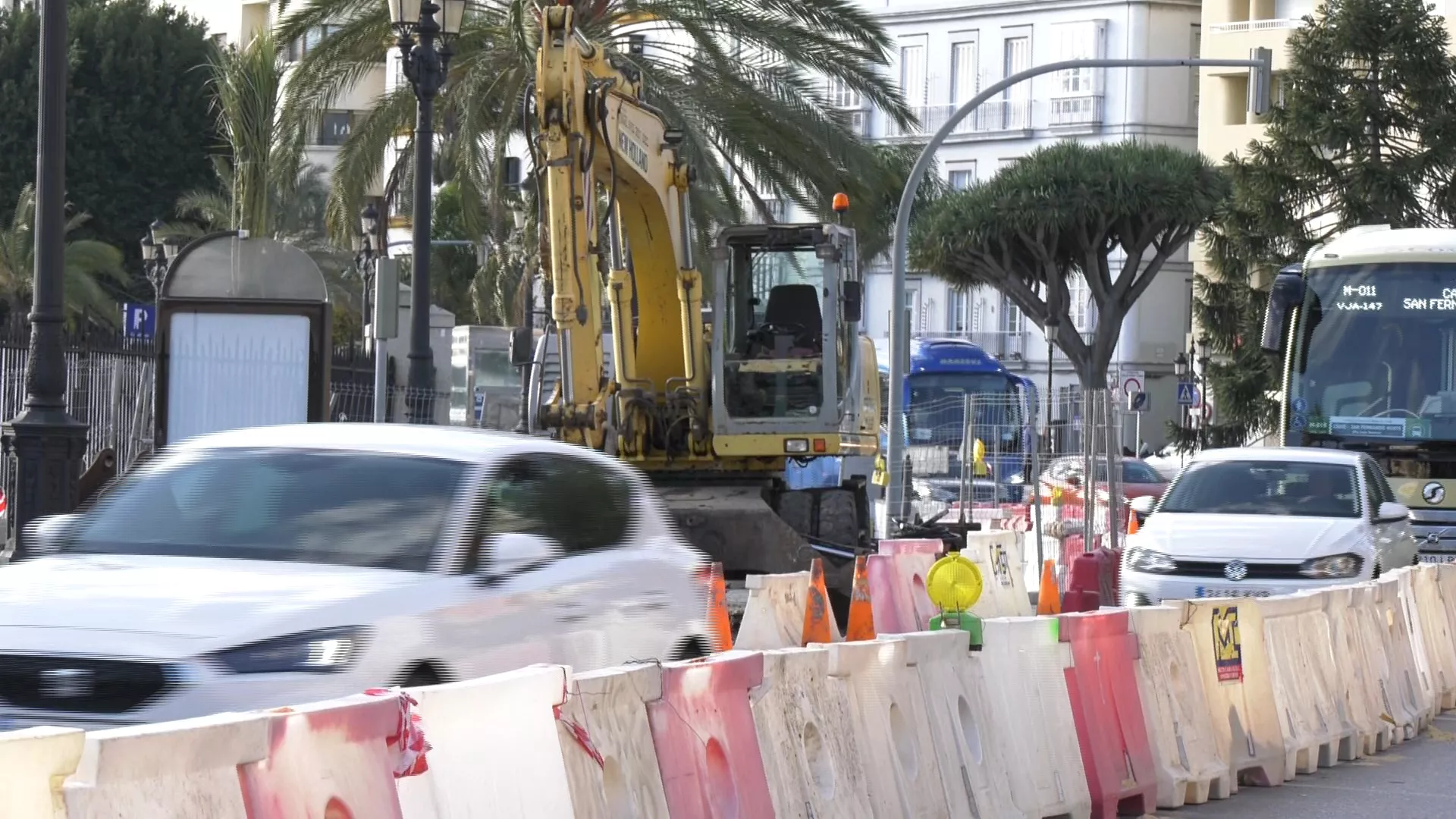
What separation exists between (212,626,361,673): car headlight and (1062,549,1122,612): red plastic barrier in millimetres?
12149

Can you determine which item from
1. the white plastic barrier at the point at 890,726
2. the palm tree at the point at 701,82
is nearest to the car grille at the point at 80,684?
the white plastic barrier at the point at 890,726

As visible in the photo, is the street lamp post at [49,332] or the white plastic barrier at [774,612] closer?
the white plastic barrier at [774,612]

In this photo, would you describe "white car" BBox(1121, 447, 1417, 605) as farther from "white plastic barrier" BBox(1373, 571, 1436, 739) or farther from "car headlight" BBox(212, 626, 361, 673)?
"car headlight" BBox(212, 626, 361, 673)

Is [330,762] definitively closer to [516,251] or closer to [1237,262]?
[516,251]

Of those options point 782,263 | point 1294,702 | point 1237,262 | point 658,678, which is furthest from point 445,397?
point 1237,262

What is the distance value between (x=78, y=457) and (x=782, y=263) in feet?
20.6

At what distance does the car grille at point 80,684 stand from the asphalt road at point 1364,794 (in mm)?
4647

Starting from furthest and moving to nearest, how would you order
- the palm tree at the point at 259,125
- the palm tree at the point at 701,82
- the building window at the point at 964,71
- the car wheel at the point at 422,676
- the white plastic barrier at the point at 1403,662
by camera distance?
1. the building window at the point at 964,71
2. the palm tree at the point at 259,125
3. the palm tree at the point at 701,82
4. the white plastic barrier at the point at 1403,662
5. the car wheel at the point at 422,676

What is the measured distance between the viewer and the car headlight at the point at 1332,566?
15.4m

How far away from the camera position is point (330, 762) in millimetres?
5004

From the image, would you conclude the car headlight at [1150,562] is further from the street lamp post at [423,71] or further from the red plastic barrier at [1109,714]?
the street lamp post at [423,71]

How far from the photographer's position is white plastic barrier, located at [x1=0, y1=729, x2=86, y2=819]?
4.13 meters

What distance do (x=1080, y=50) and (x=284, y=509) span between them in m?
65.9

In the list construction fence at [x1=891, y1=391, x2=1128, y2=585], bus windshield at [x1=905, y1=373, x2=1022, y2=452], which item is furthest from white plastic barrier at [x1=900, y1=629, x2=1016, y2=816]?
bus windshield at [x1=905, y1=373, x2=1022, y2=452]
